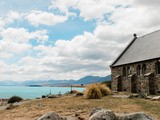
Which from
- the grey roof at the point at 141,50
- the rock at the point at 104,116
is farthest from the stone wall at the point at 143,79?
the rock at the point at 104,116

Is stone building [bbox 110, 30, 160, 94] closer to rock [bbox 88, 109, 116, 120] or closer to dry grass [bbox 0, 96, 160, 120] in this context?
dry grass [bbox 0, 96, 160, 120]

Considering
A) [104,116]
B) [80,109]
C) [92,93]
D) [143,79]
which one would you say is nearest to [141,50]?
[143,79]

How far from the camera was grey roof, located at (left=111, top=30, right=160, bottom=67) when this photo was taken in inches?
1516

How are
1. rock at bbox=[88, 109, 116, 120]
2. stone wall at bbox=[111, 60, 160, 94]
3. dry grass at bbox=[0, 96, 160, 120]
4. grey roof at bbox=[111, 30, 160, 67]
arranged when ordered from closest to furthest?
1. rock at bbox=[88, 109, 116, 120]
2. dry grass at bbox=[0, 96, 160, 120]
3. stone wall at bbox=[111, 60, 160, 94]
4. grey roof at bbox=[111, 30, 160, 67]

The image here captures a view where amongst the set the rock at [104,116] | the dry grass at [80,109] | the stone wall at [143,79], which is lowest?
the dry grass at [80,109]

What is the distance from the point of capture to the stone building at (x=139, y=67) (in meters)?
37.1

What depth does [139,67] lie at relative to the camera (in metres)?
40.6

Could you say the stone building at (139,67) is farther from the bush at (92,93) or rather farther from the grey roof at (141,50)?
the bush at (92,93)

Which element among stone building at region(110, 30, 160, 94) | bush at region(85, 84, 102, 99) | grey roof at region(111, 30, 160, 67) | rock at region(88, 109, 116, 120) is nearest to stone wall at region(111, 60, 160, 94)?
stone building at region(110, 30, 160, 94)

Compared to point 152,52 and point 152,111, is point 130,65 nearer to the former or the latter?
point 152,52

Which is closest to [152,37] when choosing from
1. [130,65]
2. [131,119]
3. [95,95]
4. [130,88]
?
[130,65]

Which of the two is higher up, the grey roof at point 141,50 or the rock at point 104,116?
the grey roof at point 141,50

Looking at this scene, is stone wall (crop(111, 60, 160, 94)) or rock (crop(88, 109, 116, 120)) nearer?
rock (crop(88, 109, 116, 120))

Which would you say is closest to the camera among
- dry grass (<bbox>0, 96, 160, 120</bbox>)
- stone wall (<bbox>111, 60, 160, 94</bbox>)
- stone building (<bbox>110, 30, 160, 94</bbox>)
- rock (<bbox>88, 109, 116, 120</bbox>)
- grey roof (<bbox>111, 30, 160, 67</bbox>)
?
rock (<bbox>88, 109, 116, 120</bbox>)
